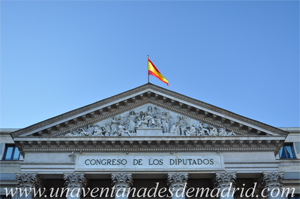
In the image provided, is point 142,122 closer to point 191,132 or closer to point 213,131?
point 191,132

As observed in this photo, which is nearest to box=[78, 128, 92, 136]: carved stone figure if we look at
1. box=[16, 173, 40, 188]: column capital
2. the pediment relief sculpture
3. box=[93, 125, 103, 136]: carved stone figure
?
the pediment relief sculpture

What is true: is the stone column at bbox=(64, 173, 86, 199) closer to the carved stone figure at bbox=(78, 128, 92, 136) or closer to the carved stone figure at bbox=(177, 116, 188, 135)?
the carved stone figure at bbox=(78, 128, 92, 136)

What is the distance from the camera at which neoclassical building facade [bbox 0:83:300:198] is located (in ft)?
98.7

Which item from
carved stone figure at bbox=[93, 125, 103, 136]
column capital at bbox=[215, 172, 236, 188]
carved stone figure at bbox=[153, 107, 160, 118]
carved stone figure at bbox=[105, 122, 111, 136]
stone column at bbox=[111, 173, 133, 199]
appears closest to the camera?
stone column at bbox=[111, 173, 133, 199]

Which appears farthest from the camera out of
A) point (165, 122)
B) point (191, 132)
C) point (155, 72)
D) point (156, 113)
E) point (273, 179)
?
point (155, 72)

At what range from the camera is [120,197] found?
95.8 feet

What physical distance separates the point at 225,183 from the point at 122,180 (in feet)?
23.5

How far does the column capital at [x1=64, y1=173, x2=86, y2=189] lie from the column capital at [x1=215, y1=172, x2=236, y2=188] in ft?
30.8

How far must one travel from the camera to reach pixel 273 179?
97.5 feet

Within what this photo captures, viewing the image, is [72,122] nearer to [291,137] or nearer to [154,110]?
[154,110]

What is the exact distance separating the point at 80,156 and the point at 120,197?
13.9 feet

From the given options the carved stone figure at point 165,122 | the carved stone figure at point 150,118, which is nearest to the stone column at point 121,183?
the carved stone figure at point 150,118

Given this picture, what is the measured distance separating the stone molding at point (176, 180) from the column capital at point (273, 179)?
18.1ft

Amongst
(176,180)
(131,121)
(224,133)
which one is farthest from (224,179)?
(131,121)
